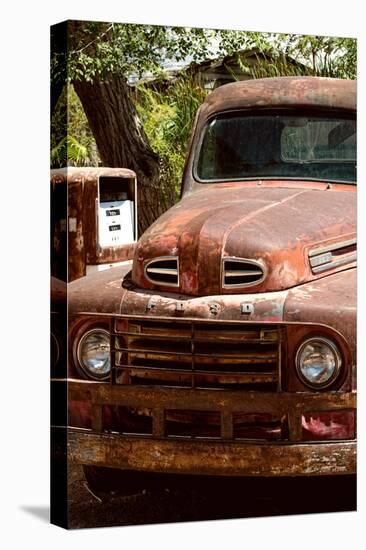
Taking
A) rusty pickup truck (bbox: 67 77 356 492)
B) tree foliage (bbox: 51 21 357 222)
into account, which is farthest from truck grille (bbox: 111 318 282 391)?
tree foliage (bbox: 51 21 357 222)

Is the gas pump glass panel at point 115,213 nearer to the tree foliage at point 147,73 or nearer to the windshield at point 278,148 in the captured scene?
the tree foliage at point 147,73

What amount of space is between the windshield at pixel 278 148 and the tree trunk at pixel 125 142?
43cm

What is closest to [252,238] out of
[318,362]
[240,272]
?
[240,272]

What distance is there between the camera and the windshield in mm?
9836

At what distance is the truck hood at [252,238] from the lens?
910cm

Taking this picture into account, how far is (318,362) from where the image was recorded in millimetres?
9062

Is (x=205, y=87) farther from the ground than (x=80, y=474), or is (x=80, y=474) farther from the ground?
(x=205, y=87)

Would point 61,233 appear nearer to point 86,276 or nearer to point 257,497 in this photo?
point 86,276

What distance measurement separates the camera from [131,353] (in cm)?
911

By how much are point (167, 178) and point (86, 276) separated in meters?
0.90

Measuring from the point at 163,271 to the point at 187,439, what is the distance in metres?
0.97

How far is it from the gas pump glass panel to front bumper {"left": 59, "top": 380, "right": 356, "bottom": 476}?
0.90 m

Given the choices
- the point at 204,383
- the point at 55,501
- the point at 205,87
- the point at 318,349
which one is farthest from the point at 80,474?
the point at 205,87

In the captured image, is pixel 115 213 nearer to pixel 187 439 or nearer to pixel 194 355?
pixel 194 355
